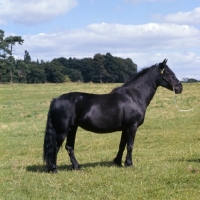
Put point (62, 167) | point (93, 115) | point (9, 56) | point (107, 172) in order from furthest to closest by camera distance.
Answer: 1. point (9, 56)
2. point (62, 167)
3. point (93, 115)
4. point (107, 172)

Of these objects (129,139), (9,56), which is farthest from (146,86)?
(9,56)

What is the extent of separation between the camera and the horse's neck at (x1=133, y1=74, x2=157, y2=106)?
30.4ft

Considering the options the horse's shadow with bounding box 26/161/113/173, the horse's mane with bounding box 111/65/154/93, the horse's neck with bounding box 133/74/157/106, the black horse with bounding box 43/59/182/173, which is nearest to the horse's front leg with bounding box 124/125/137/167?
the black horse with bounding box 43/59/182/173

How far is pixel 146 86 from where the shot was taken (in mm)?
9328

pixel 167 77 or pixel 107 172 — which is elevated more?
pixel 167 77

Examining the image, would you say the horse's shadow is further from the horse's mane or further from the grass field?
the horse's mane

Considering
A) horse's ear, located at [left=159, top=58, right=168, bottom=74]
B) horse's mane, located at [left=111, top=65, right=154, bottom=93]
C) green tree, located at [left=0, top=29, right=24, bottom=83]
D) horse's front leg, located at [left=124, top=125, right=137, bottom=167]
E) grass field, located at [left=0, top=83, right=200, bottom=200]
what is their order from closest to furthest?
grass field, located at [left=0, top=83, right=200, bottom=200]
horse's front leg, located at [left=124, top=125, right=137, bottom=167]
horse's ear, located at [left=159, top=58, right=168, bottom=74]
horse's mane, located at [left=111, top=65, right=154, bottom=93]
green tree, located at [left=0, top=29, right=24, bottom=83]

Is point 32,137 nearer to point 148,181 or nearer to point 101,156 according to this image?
point 101,156

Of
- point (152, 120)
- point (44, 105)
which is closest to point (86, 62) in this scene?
point (44, 105)

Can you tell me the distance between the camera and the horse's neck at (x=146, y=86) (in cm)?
926

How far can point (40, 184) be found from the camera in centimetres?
733

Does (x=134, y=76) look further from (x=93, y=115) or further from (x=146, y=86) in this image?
(x=93, y=115)

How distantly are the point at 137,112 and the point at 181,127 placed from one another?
8.98 m

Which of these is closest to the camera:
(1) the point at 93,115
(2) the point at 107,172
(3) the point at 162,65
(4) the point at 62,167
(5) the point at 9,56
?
(2) the point at 107,172
